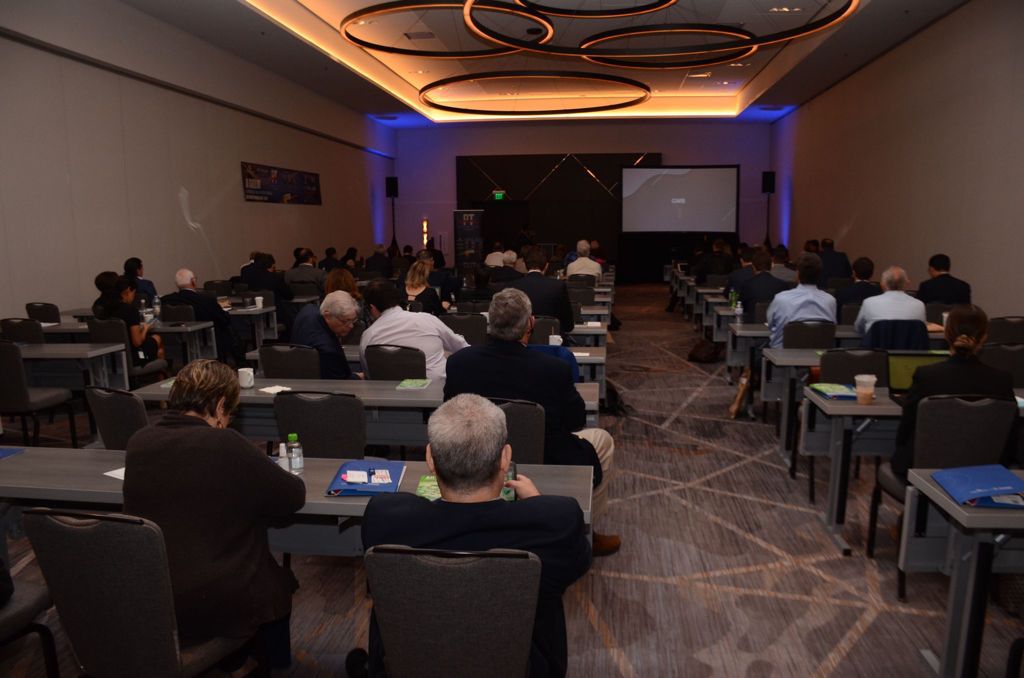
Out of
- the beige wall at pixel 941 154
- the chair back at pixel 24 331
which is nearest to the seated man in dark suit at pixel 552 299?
the chair back at pixel 24 331

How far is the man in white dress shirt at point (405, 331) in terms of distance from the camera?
5.08m

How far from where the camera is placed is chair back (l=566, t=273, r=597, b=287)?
11.3m

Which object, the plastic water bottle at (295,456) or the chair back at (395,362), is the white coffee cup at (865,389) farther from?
the plastic water bottle at (295,456)

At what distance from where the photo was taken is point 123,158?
986 cm

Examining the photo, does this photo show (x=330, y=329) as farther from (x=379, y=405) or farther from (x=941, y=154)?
(x=941, y=154)

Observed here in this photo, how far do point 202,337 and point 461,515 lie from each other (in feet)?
24.6

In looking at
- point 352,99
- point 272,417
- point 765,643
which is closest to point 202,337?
point 272,417

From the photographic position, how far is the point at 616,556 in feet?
13.5

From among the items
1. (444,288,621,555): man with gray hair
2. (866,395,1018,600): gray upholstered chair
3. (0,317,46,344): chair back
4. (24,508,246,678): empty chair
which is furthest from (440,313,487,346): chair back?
(24,508,246,678): empty chair

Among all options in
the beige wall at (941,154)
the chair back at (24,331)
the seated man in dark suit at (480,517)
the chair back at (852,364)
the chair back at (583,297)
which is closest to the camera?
the seated man in dark suit at (480,517)

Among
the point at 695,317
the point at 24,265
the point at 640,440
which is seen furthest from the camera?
the point at 695,317

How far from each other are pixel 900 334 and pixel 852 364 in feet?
3.35

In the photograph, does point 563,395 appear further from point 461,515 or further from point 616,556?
point 461,515

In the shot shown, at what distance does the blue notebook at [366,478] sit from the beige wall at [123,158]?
691cm
